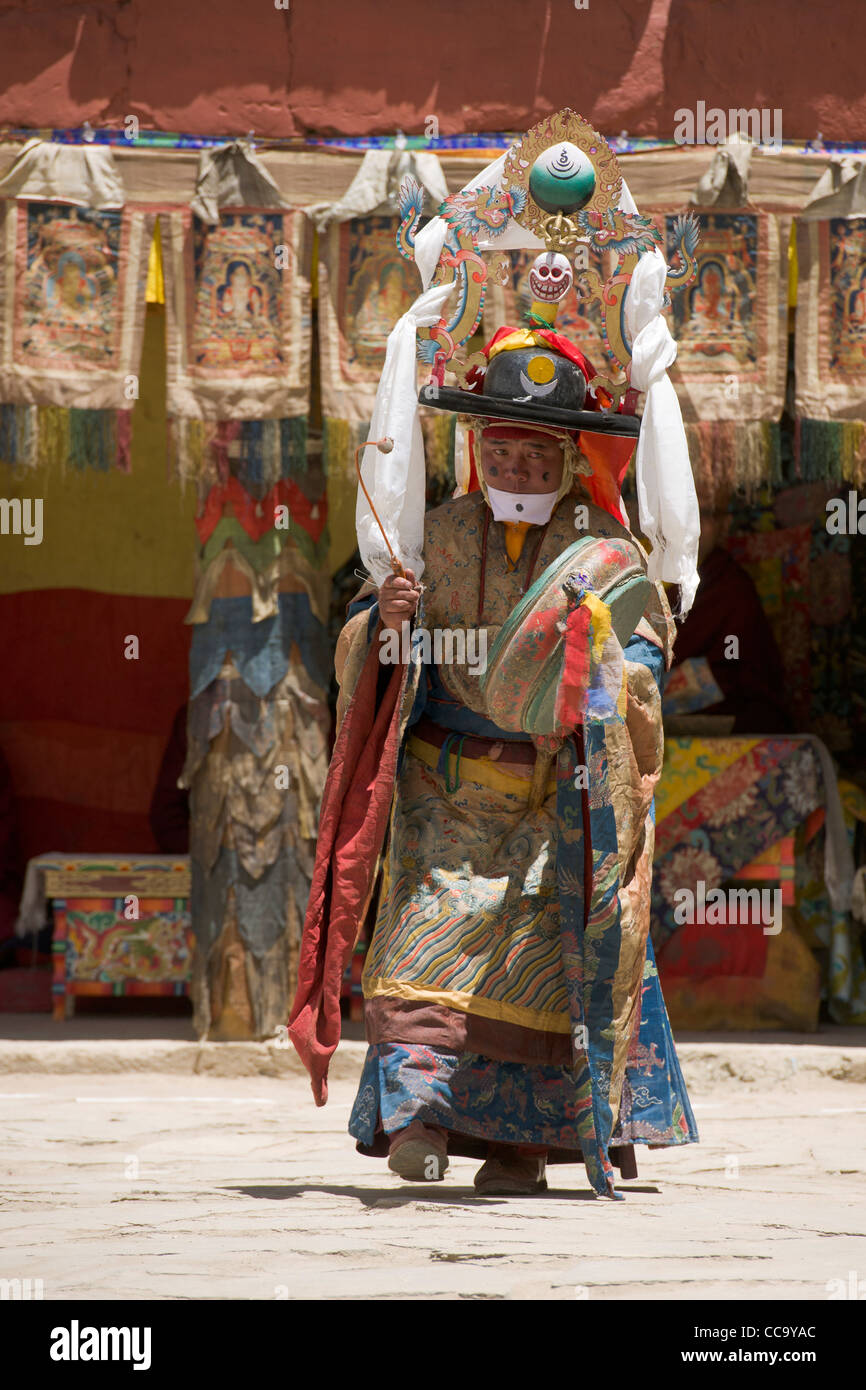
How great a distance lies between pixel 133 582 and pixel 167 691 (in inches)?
20.7

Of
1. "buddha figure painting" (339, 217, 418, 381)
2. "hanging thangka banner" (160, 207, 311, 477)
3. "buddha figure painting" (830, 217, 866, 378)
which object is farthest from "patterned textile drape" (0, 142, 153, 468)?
"buddha figure painting" (830, 217, 866, 378)

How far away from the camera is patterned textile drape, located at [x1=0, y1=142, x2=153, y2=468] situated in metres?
6.02

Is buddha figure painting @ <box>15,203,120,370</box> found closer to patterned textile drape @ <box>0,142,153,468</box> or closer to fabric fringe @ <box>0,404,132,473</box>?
patterned textile drape @ <box>0,142,153,468</box>

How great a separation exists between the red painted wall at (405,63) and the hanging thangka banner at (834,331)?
479 millimetres

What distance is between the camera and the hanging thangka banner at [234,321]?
606 cm

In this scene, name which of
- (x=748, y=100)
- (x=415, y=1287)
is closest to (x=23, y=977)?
(x=748, y=100)

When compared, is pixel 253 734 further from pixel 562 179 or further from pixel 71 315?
pixel 562 179

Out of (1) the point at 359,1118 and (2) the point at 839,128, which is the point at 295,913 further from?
(2) the point at 839,128

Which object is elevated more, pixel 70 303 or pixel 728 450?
pixel 70 303

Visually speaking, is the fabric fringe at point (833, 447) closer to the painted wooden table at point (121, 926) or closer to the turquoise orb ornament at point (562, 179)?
the turquoise orb ornament at point (562, 179)

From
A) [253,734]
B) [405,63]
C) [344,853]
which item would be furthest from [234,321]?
[344,853]

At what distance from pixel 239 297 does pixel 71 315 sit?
542 mm

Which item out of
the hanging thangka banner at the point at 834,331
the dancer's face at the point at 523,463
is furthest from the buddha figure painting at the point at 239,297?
the dancer's face at the point at 523,463

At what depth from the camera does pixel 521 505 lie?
14.5 ft
